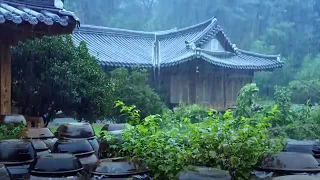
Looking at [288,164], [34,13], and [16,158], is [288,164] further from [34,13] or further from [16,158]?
[34,13]

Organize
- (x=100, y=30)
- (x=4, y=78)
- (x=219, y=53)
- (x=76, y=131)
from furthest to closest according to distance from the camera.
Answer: (x=219, y=53) → (x=100, y=30) → (x=4, y=78) → (x=76, y=131)

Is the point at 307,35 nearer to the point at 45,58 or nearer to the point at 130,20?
the point at 130,20

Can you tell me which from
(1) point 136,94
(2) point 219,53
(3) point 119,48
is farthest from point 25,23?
Answer: (2) point 219,53

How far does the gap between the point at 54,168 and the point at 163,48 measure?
1631 centimetres

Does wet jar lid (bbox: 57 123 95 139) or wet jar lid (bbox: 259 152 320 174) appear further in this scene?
wet jar lid (bbox: 57 123 95 139)

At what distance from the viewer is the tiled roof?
14.1 ft

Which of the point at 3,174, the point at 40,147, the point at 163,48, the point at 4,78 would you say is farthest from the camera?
the point at 163,48

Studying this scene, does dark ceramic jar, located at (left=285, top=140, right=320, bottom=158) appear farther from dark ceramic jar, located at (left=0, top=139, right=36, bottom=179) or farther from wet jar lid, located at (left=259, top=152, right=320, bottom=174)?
dark ceramic jar, located at (left=0, top=139, right=36, bottom=179)

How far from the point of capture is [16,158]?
305 cm

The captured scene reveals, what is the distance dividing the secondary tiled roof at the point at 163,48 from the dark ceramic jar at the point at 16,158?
11722 mm

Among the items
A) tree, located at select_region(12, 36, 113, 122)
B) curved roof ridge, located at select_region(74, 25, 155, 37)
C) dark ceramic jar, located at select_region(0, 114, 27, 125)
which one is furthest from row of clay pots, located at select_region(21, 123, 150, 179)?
curved roof ridge, located at select_region(74, 25, 155, 37)

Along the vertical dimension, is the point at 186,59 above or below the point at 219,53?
below

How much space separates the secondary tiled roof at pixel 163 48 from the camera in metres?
16.1

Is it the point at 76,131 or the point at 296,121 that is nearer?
the point at 76,131
